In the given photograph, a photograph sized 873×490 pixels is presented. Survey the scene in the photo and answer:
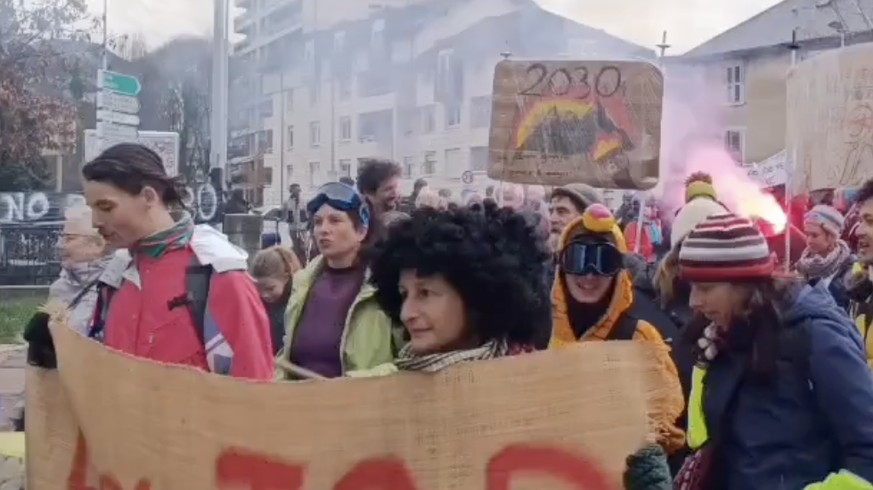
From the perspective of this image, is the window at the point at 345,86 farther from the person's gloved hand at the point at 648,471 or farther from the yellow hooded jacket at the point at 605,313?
the person's gloved hand at the point at 648,471

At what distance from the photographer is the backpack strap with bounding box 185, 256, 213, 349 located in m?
3.82

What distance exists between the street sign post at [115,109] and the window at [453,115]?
17.9 m

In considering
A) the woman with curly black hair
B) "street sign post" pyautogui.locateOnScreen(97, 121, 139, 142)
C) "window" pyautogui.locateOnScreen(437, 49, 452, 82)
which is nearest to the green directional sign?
"street sign post" pyautogui.locateOnScreen(97, 121, 139, 142)

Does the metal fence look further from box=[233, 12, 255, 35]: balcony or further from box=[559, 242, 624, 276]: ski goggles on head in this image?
box=[559, 242, 624, 276]: ski goggles on head

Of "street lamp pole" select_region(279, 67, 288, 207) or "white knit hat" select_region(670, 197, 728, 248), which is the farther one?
"street lamp pole" select_region(279, 67, 288, 207)

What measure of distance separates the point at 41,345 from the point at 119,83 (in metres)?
8.86

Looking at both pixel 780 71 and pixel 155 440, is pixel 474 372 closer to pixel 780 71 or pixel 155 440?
pixel 155 440

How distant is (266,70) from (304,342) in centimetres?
2782

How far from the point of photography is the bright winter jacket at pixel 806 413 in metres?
2.90

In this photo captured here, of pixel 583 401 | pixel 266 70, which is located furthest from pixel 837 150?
pixel 266 70

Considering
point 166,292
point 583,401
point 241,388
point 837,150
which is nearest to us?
point 583,401

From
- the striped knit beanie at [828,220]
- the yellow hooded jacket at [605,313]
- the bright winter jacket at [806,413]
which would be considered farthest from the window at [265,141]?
the bright winter jacket at [806,413]

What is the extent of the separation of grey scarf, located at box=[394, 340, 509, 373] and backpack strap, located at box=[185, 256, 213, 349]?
83 cm

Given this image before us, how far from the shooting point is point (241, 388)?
3125mm
